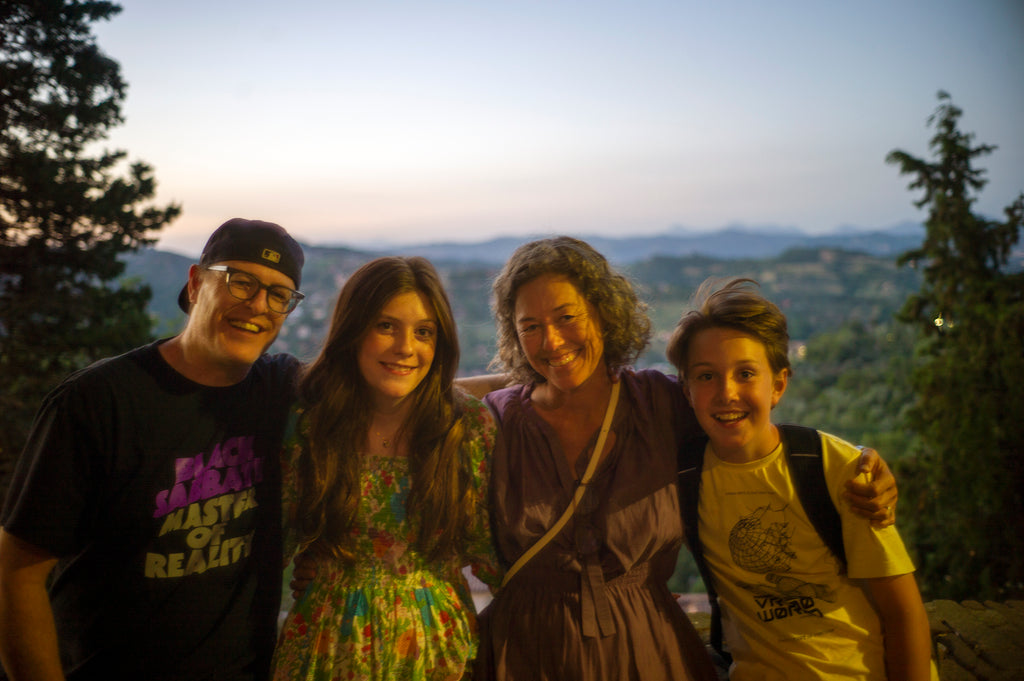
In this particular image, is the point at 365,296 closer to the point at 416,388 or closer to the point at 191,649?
the point at 416,388

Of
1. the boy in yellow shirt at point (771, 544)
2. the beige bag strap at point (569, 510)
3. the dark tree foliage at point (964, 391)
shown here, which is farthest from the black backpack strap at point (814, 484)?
the dark tree foliage at point (964, 391)

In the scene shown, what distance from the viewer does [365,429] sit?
224cm

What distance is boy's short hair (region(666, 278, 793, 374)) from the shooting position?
2131mm

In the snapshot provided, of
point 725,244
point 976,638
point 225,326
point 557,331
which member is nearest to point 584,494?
point 557,331

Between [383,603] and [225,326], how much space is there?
44.0 inches

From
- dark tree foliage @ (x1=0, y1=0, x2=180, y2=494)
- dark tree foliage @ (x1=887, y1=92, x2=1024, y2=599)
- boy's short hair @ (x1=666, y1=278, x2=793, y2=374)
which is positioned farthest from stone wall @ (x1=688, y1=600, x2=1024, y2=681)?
dark tree foliage @ (x1=0, y1=0, x2=180, y2=494)

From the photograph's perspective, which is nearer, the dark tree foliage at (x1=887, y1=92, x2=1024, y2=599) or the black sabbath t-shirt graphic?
the black sabbath t-shirt graphic

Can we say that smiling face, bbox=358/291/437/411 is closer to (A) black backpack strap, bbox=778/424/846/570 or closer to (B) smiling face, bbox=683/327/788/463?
(B) smiling face, bbox=683/327/788/463

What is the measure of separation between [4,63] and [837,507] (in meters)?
7.09

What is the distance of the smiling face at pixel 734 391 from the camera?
2088 mm

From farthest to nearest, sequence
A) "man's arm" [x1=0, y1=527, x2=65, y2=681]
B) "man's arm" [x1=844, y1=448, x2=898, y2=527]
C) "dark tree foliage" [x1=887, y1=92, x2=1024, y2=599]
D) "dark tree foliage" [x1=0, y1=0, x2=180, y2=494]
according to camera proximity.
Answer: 1. "dark tree foliage" [x1=887, y1=92, x2=1024, y2=599]
2. "dark tree foliage" [x1=0, y1=0, x2=180, y2=494]
3. "man's arm" [x1=844, y1=448, x2=898, y2=527]
4. "man's arm" [x1=0, y1=527, x2=65, y2=681]

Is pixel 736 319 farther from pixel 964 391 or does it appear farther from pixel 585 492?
pixel 964 391

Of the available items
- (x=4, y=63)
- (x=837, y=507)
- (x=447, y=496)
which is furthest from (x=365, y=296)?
(x=4, y=63)

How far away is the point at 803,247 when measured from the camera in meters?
23.8
